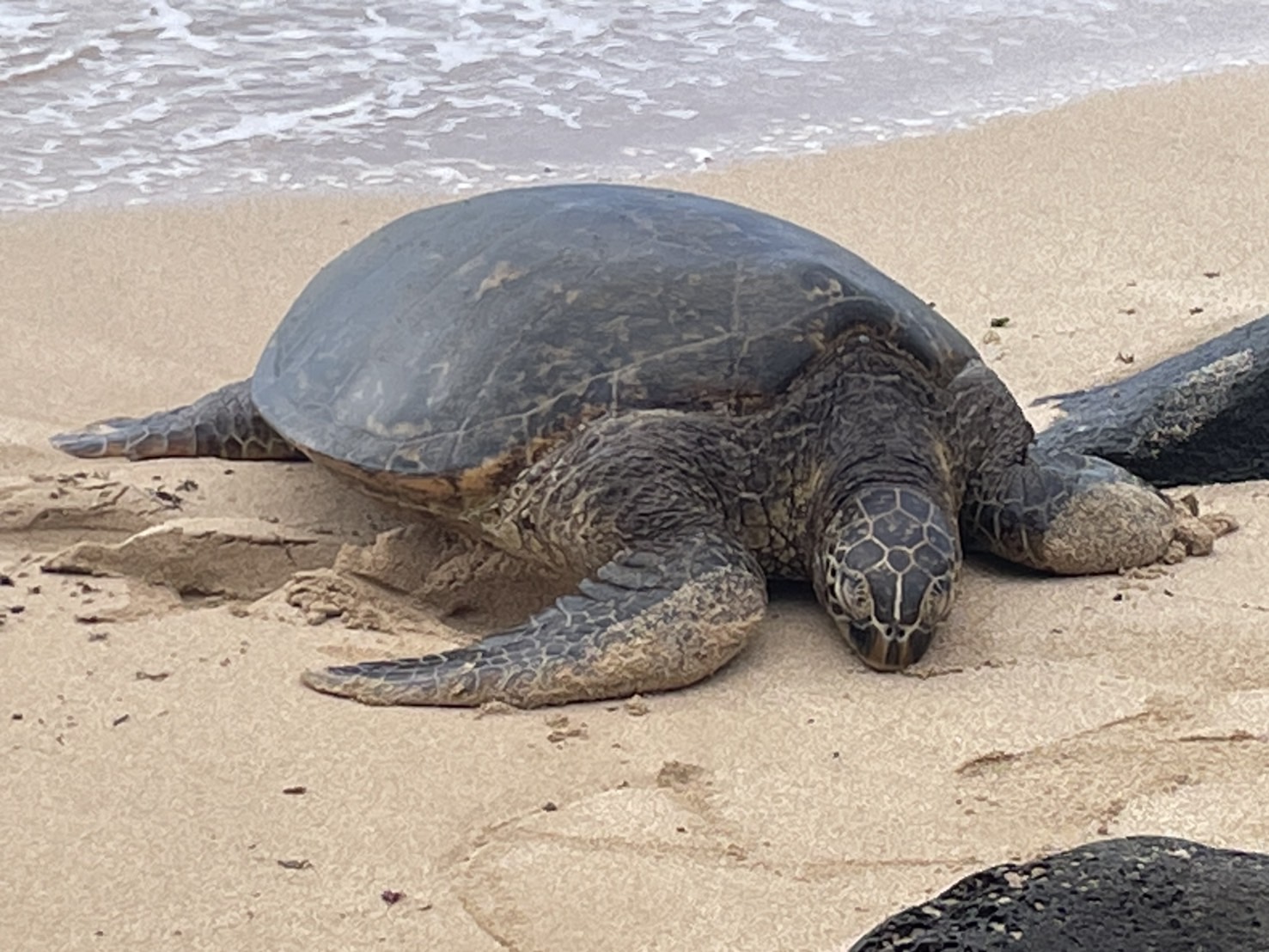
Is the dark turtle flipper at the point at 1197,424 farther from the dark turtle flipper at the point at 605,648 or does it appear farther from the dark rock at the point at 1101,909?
the dark rock at the point at 1101,909

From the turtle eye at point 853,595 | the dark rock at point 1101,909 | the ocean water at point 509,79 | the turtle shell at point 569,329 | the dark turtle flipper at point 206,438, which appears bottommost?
the dark turtle flipper at point 206,438

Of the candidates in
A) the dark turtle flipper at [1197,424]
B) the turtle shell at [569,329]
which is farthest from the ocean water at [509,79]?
the dark turtle flipper at [1197,424]

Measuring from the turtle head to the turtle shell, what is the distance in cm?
30

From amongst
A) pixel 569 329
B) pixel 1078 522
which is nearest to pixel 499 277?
pixel 569 329

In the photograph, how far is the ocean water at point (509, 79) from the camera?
6.47 m

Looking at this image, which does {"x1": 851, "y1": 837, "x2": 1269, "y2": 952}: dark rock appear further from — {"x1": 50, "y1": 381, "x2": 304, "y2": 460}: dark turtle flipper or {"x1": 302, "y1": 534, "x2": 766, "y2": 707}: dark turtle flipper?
{"x1": 50, "y1": 381, "x2": 304, "y2": 460}: dark turtle flipper

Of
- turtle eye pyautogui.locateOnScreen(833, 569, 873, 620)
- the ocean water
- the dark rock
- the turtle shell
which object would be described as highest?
the dark rock

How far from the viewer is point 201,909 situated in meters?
2.20

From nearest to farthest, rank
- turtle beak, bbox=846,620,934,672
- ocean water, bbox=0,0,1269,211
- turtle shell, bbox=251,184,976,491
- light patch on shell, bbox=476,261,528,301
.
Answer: turtle beak, bbox=846,620,934,672 → turtle shell, bbox=251,184,976,491 → light patch on shell, bbox=476,261,528,301 → ocean water, bbox=0,0,1269,211

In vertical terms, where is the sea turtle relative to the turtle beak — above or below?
above

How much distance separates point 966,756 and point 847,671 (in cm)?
47

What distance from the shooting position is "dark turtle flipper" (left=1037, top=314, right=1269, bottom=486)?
3980 mm

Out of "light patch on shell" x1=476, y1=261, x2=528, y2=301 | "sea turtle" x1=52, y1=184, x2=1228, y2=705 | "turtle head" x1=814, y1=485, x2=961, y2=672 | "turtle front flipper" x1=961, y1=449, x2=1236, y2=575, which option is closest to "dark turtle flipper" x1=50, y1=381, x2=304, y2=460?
"sea turtle" x1=52, y1=184, x2=1228, y2=705

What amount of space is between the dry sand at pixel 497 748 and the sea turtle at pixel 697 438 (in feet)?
0.40
